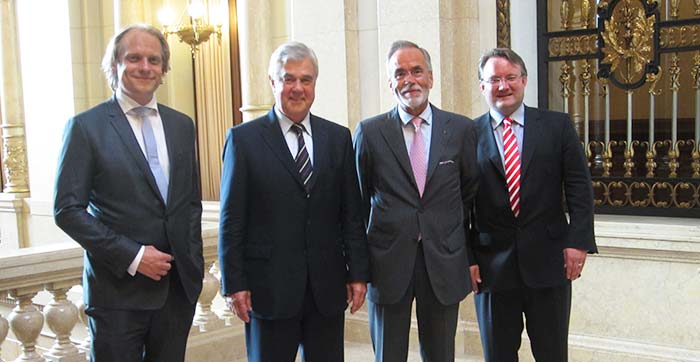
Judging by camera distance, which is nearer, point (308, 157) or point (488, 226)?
point (308, 157)

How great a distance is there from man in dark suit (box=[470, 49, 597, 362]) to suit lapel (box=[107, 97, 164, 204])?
1335mm

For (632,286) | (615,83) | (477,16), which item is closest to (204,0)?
(477,16)

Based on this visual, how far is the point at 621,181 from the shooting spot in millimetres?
4812

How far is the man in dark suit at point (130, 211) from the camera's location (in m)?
2.62

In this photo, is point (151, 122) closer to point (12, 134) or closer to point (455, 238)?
point (455, 238)

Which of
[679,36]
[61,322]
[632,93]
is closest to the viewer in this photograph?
[61,322]

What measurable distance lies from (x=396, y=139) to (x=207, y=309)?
7.74 feet

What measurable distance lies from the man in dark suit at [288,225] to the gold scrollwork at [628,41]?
2524 millimetres

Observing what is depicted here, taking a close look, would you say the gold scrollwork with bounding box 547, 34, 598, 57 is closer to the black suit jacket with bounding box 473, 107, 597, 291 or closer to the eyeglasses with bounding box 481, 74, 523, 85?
the black suit jacket with bounding box 473, 107, 597, 291

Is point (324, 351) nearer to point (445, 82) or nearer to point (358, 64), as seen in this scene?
point (445, 82)

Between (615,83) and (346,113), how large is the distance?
1.74 metres

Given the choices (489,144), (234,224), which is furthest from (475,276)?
(234,224)

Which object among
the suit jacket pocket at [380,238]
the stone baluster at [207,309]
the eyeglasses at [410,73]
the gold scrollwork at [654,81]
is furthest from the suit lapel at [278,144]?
the gold scrollwork at [654,81]

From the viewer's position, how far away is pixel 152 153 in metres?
2.76
